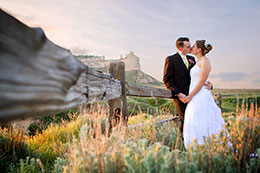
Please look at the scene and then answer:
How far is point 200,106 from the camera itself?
13.7 feet

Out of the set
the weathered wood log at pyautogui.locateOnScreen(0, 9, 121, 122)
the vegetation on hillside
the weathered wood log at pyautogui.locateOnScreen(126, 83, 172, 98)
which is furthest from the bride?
the weathered wood log at pyautogui.locateOnScreen(0, 9, 121, 122)

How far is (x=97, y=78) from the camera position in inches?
83.4

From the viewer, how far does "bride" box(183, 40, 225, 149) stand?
4.02 metres

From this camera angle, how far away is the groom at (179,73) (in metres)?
4.84

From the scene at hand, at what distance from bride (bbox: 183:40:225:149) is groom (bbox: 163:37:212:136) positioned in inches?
14.2

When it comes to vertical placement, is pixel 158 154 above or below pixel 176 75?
below

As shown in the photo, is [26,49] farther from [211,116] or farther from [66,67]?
[211,116]

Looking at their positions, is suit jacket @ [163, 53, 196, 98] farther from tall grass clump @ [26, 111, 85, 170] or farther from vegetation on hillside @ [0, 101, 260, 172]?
Answer: tall grass clump @ [26, 111, 85, 170]

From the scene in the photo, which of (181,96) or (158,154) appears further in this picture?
(181,96)

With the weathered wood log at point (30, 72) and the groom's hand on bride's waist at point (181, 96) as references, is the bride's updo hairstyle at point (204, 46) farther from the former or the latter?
the weathered wood log at point (30, 72)

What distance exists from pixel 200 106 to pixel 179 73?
42.4 inches

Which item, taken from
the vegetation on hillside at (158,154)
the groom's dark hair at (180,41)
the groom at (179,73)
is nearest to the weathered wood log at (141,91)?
the groom at (179,73)

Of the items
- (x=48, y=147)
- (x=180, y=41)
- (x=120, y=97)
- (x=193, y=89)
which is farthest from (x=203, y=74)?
(x=48, y=147)

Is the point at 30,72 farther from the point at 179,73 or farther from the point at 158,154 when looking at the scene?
the point at 179,73
